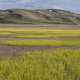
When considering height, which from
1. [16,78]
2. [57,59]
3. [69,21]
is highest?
[16,78]

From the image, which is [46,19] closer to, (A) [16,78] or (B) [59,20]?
(B) [59,20]

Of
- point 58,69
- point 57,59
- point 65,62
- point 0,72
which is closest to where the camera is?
point 0,72

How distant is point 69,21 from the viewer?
150750 mm

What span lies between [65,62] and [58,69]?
2.50 meters

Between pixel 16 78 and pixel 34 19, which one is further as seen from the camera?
pixel 34 19

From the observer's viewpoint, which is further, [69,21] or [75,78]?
[69,21]

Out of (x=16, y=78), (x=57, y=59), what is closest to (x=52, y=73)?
(x=16, y=78)

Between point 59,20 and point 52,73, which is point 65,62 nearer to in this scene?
point 52,73

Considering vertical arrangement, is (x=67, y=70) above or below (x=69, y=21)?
above

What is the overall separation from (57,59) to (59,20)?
133 meters

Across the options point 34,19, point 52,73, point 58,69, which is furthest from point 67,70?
point 34,19

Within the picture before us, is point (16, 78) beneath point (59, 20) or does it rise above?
above

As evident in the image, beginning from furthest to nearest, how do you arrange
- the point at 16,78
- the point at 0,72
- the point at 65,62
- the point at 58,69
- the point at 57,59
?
the point at 57,59 < the point at 65,62 < the point at 58,69 < the point at 0,72 < the point at 16,78

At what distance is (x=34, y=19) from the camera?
148 meters
